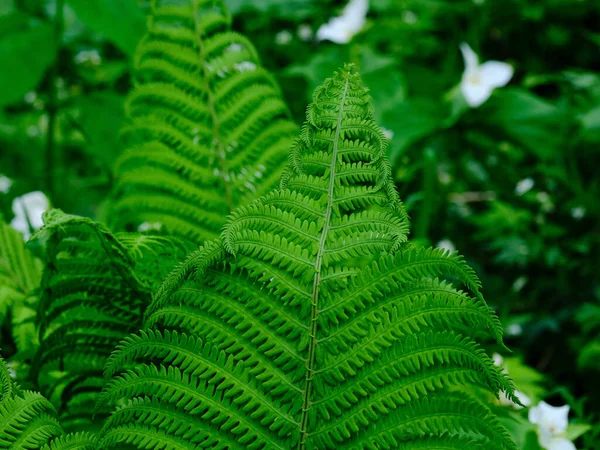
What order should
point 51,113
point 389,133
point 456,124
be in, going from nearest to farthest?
point 51,113 < point 389,133 < point 456,124

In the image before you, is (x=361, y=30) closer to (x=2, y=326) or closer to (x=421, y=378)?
(x=2, y=326)

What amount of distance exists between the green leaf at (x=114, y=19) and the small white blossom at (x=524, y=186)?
1.79 meters

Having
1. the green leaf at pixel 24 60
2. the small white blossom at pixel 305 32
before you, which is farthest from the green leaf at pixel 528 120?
the green leaf at pixel 24 60

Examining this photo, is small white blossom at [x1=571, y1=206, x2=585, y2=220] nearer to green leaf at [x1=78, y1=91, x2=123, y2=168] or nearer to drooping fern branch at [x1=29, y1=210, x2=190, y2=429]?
green leaf at [x1=78, y1=91, x2=123, y2=168]

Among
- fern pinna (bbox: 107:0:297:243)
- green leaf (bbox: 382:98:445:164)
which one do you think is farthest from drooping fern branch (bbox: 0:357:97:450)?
green leaf (bbox: 382:98:445:164)

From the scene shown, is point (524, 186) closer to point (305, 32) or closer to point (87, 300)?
point (305, 32)

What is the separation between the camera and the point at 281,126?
1362 millimetres

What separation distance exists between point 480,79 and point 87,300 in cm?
216

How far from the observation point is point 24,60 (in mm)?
2062

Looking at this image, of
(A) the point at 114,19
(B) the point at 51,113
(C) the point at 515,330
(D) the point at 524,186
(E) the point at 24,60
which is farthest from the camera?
(D) the point at 524,186

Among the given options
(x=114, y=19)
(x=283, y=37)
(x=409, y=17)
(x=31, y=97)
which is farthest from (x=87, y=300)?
(x=31, y=97)

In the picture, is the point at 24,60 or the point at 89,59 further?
the point at 89,59

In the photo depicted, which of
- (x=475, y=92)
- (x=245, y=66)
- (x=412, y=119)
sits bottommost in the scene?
(x=245, y=66)

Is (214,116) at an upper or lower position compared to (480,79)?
lower
